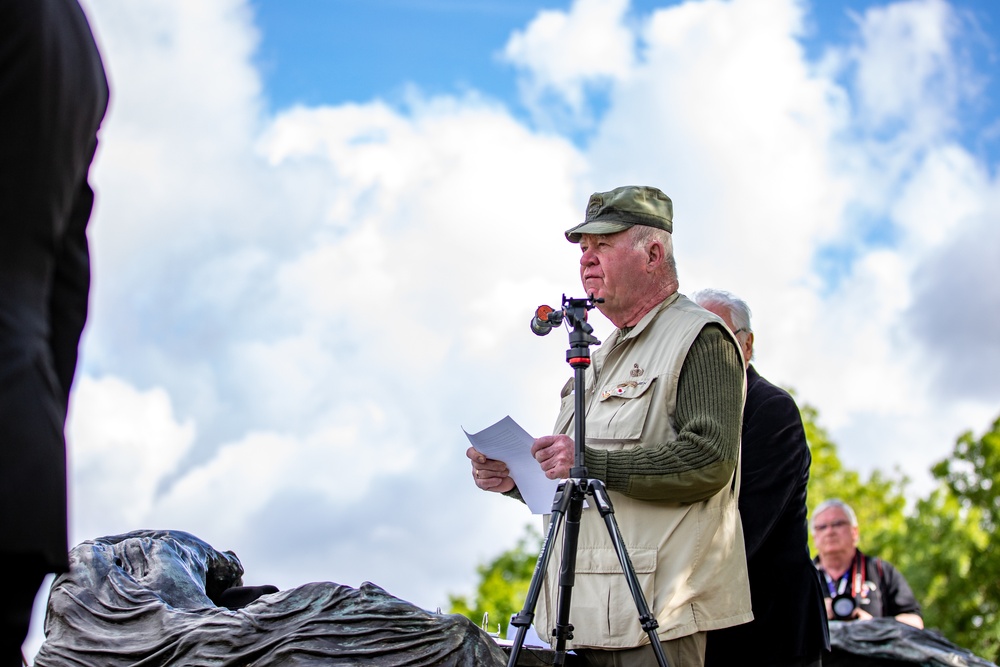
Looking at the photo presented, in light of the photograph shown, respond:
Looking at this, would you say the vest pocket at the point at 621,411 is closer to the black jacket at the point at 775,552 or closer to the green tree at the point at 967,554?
the black jacket at the point at 775,552

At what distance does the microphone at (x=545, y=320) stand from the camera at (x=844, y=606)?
4.77m

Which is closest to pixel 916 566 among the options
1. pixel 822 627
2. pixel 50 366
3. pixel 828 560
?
pixel 828 560

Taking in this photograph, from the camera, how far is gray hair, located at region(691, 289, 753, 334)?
5480mm

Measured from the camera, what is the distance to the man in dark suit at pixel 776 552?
469cm

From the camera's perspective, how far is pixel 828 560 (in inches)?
328

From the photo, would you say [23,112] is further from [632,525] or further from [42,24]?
[632,525]

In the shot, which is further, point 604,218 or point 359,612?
point 604,218

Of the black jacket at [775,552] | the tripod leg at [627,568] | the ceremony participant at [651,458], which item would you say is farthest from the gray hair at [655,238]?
the tripod leg at [627,568]

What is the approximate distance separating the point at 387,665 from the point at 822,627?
183 cm

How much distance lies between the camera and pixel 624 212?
4.52 metres

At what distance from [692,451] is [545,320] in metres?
0.67

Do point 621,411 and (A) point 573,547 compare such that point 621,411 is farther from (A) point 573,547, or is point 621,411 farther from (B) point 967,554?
(B) point 967,554

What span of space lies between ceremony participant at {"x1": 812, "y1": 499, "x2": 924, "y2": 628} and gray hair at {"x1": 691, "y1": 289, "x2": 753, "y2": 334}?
10.1ft

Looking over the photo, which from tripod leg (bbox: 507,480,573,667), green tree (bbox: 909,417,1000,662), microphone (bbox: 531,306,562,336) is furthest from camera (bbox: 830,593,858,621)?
green tree (bbox: 909,417,1000,662)
